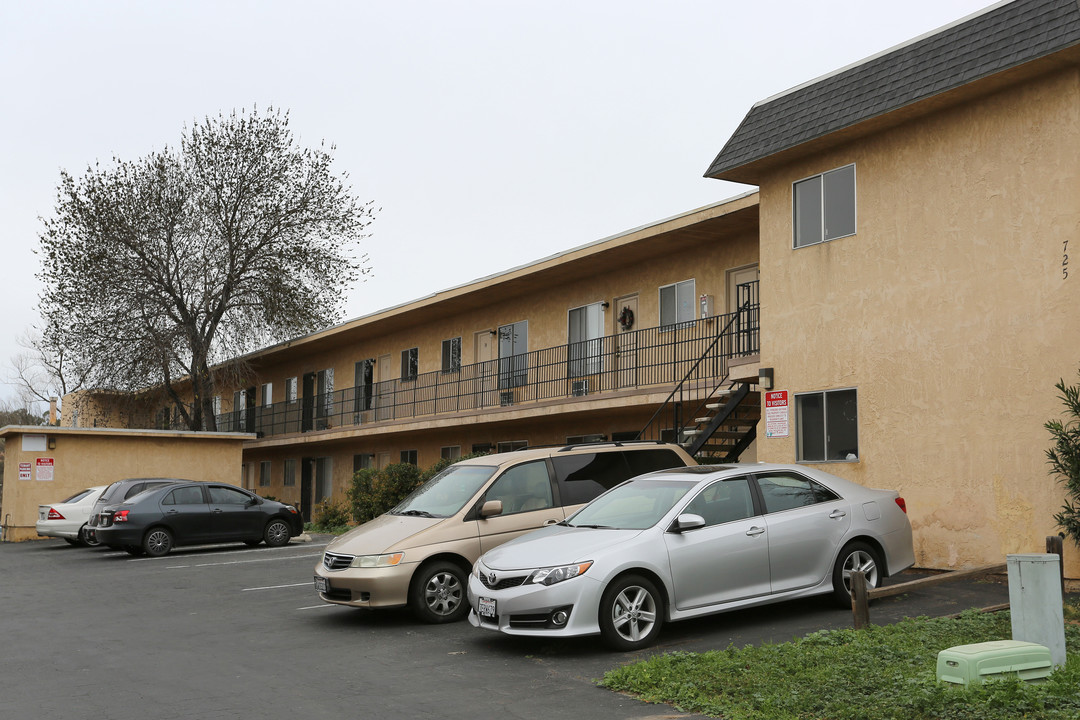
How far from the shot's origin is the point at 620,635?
8.41 m

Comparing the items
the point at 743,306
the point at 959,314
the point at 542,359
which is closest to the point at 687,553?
the point at 959,314

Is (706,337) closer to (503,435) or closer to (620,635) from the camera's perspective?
(503,435)

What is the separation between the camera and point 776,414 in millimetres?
14711

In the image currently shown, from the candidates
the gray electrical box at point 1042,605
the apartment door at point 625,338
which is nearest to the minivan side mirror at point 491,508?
the gray electrical box at point 1042,605

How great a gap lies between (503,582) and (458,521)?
7.03ft

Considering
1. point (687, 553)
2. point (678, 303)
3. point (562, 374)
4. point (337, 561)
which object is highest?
point (678, 303)

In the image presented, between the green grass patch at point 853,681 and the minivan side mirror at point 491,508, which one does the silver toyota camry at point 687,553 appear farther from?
the minivan side mirror at point 491,508

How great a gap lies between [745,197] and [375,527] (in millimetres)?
9040

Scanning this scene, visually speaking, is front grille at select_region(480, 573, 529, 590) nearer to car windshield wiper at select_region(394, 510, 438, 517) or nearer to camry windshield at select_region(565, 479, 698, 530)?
camry windshield at select_region(565, 479, 698, 530)

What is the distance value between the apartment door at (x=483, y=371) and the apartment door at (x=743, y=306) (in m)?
8.33

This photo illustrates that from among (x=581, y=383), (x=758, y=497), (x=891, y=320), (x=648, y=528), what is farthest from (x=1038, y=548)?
(x=581, y=383)

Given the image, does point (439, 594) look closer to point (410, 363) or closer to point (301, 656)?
point (301, 656)

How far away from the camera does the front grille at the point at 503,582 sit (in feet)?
27.9

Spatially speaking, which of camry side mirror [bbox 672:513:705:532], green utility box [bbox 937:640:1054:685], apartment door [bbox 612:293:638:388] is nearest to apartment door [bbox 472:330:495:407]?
apartment door [bbox 612:293:638:388]
